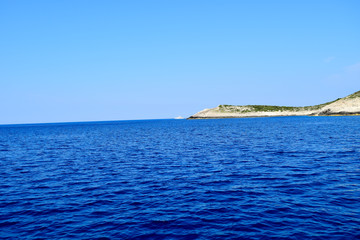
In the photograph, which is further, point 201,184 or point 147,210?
point 201,184

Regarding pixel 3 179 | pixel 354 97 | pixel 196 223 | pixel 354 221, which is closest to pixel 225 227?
pixel 196 223

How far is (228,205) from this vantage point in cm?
1517

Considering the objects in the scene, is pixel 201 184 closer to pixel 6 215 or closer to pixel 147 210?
pixel 147 210

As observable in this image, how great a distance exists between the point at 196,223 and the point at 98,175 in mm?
14422

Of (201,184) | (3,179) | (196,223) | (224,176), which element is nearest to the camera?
(196,223)

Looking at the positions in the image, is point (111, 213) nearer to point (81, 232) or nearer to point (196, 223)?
point (81, 232)

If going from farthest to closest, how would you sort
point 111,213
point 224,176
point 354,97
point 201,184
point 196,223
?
point 354,97 < point 224,176 < point 201,184 < point 111,213 < point 196,223

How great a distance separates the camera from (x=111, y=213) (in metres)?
14.4

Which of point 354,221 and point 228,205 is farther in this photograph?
point 228,205

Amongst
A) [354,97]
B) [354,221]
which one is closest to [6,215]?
[354,221]

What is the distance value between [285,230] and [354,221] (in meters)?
3.56

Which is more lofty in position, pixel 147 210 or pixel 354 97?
pixel 354 97

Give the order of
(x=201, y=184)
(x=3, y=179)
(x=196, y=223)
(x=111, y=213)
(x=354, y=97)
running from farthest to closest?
(x=354, y=97), (x=3, y=179), (x=201, y=184), (x=111, y=213), (x=196, y=223)

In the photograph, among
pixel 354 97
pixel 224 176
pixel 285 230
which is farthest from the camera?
pixel 354 97
